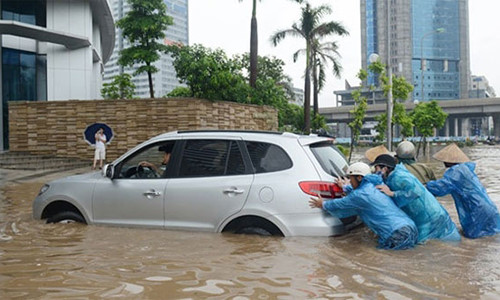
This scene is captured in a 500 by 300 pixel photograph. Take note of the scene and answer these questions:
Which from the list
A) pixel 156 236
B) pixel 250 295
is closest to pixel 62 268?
pixel 156 236

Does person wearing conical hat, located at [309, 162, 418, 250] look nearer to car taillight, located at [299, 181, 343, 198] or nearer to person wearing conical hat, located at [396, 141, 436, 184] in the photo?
car taillight, located at [299, 181, 343, 198]

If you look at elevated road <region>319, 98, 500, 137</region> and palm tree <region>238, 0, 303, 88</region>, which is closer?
palm tree <region>238, 0, 303, 88</region>

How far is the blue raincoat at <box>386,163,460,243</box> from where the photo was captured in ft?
17.8

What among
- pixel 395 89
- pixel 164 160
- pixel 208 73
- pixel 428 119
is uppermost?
pixel 208 73

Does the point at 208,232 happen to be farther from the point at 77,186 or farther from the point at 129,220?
the point at 77,186

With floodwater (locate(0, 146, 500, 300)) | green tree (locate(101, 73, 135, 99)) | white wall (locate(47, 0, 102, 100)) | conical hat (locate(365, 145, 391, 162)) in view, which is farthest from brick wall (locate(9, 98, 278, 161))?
floodwater (locate(0, 146, 500, 300))

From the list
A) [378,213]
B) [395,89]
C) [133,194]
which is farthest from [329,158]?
[395,89]

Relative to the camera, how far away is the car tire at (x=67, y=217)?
6.51 m

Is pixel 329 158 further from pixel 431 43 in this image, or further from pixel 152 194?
pixel 431 43

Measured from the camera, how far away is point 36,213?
679 cm

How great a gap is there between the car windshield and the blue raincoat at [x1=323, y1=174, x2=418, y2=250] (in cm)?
41

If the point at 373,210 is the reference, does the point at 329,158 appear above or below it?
above

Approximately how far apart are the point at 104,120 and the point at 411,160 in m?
16.5

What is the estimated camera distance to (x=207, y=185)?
18.8 feet
